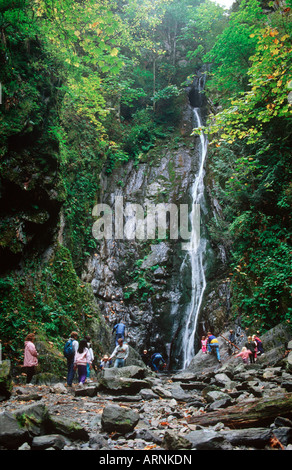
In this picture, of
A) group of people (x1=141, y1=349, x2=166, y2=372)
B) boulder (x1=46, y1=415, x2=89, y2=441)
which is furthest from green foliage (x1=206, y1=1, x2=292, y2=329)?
boulder (x1=46, y1=415, x2=89, y2=441)

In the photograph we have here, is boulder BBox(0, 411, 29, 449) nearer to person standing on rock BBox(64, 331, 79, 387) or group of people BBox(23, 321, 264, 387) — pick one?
group of people BBox(23, 321, 264, 387)

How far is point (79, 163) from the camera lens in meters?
15.8

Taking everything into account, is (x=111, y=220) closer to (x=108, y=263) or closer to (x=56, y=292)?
(x=108, y=263)

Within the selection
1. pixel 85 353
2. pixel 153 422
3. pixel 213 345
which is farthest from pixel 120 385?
pixel 213 345

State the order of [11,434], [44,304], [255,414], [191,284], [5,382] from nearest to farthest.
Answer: [11,434] → [255,414] → [5,382] → [44,304] → [191,284]

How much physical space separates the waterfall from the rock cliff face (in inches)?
13.3

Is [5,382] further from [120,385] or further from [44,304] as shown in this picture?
[44,304]

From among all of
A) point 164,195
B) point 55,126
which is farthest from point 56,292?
point 164,195

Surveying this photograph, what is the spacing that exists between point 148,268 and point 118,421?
13320mm

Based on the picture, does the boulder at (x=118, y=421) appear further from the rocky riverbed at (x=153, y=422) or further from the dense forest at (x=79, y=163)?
the dense forest at (x=79, y=163)

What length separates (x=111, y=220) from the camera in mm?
18219

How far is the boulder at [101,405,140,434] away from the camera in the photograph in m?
3.50

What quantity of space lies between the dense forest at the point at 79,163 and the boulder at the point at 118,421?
15.4 feet

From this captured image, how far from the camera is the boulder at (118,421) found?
350cm
